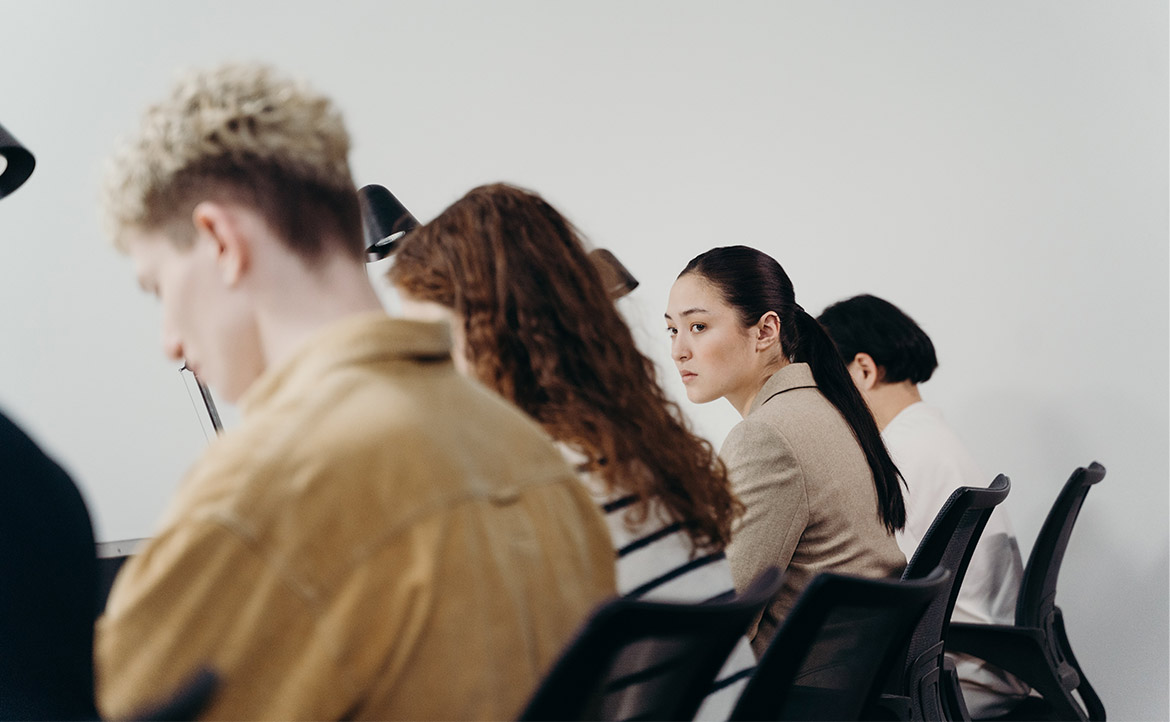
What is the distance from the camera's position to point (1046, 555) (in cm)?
239

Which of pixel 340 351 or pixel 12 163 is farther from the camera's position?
pixel 12 163

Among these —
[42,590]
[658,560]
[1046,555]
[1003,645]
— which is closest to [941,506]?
[1046,555]

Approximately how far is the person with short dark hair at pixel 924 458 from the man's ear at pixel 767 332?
0.48 meters

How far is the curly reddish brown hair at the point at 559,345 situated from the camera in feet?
3.82

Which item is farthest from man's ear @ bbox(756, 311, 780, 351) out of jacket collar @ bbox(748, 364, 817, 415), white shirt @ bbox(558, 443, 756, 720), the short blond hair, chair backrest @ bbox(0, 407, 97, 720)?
the short blond hair

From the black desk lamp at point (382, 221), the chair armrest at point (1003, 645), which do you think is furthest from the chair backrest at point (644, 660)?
the black desk lamp at point (382, 221)

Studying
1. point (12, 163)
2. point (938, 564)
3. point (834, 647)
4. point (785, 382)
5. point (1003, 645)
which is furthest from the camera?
point (12, 163)

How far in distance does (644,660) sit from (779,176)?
3.02 m

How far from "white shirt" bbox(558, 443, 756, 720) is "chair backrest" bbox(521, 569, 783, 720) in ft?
0.80

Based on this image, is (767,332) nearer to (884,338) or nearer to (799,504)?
(799,504)

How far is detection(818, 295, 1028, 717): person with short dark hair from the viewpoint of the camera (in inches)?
87.1

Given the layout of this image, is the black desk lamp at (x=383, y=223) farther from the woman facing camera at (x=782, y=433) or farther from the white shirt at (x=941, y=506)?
the white shirt at (x=941, y=506)

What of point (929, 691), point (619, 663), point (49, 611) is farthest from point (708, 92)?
point (619, 663)

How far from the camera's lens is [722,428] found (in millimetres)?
3715
